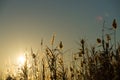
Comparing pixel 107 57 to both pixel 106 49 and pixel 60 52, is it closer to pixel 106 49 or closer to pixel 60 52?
pixel 106 49

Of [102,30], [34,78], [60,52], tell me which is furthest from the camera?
[34,78]

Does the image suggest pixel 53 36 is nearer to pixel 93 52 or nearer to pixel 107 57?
pixel 93 52

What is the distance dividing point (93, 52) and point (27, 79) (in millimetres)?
6041

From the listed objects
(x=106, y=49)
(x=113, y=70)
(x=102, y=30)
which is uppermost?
(x=102, y=30)

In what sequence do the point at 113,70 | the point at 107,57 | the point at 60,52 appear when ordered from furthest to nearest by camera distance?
1. the point at 60,52
2. the point at 107,57
3. the point at 113,70

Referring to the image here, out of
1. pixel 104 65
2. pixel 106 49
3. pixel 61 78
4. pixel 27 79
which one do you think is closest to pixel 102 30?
pixel 106 49

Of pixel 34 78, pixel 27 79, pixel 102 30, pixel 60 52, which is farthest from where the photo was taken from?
pixel 27 79

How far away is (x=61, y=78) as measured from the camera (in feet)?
42.4

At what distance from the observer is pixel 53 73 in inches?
506

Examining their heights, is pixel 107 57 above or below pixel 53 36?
below

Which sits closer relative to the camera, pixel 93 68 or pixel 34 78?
pixel 93 68

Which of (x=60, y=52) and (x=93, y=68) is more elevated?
(x=60, y=52)

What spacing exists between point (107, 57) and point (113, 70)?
0.83 meters

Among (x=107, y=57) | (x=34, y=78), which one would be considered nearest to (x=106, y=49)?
(x=107, y=57)
